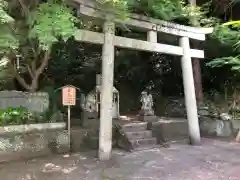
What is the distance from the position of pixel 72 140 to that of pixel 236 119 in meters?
6.28

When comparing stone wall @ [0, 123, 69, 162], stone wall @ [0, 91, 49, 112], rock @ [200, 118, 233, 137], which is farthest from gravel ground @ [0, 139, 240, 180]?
rock @ [200, 118, 233, 137]

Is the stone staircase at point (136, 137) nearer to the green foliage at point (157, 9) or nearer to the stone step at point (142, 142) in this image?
the stone step at point (142, 142)

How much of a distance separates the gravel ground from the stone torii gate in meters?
0.61

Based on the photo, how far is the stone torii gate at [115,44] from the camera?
21.0 feet

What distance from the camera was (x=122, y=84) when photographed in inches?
566

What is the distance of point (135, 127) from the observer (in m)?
8.85

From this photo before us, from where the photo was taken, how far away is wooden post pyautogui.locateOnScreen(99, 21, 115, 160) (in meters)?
6.72

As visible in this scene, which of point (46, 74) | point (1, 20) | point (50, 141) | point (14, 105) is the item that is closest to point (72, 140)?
point (50, 141)

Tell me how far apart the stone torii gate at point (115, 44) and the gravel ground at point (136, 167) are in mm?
613

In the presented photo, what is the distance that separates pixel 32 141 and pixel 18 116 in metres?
0.72

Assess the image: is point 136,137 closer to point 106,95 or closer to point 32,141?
point 106,95

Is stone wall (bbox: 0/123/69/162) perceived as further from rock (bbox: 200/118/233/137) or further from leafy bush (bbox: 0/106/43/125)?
rock (bbox: 200/118/233/137)

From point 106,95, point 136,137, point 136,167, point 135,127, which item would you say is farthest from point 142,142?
point 106,95

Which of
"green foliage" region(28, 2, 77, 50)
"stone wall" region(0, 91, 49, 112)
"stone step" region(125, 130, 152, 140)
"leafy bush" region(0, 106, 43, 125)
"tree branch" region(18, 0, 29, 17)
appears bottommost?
"stone step" region(125, 130, 152, 140)
